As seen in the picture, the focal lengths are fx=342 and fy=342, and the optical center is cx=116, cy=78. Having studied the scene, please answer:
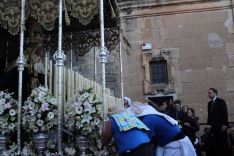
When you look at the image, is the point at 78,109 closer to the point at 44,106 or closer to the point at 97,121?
the point at 97,121

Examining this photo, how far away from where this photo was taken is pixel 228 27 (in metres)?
11.1

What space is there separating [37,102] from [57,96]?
1.09 feet

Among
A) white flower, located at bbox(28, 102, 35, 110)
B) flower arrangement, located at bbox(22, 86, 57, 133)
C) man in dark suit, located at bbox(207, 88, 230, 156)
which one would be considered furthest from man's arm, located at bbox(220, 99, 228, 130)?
white flower, located at bbox(28, 102, 35, 110)

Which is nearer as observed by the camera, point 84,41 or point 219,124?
point 219,124

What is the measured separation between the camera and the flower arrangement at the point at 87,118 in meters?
5.09

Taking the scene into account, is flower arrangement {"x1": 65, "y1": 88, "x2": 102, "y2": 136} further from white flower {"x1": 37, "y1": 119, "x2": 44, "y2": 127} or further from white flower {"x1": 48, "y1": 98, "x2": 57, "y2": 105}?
white flower {"x1": 37, "y1": 119, "x2": 44, "y2": 127}

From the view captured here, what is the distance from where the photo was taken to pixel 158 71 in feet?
37.1

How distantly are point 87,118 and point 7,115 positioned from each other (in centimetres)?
137

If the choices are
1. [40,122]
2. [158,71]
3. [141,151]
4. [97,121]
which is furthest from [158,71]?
[141,151]

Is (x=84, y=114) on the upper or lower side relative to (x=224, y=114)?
upper

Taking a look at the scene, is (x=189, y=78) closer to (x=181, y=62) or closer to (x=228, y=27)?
(x=181, y=62)

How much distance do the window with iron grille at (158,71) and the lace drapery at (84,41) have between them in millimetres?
3152

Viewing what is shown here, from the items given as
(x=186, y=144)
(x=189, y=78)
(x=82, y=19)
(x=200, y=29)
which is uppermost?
(x=200, y=29)

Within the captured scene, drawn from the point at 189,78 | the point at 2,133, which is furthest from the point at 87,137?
the point at 189,78
